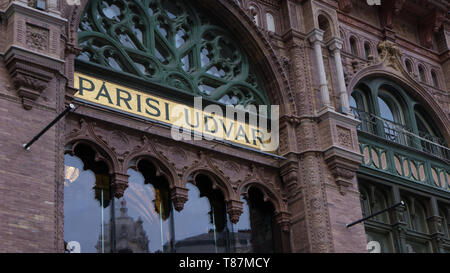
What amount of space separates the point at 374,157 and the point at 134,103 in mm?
7697

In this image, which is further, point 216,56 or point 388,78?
point 388,78

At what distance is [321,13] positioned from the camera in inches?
955

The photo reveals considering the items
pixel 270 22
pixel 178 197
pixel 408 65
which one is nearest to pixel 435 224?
pixel 408 65

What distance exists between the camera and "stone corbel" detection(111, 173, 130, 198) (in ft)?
59.9

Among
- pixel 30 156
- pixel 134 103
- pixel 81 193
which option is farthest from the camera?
pixel 134 103

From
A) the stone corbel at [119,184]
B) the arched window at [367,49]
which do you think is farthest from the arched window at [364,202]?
the stone corbel at [119,184]

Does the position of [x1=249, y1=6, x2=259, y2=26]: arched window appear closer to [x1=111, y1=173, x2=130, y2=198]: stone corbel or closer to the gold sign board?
the gold sign board

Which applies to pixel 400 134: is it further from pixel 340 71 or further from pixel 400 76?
pixel 340 71

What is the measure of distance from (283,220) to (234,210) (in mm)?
1622

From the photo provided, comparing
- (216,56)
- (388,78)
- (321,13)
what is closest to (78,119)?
(216,56)

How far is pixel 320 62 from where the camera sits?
2317 cm

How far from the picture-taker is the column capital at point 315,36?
23.5 m

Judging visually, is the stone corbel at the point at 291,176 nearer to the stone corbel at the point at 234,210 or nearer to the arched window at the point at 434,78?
the stone corbel at the point at 234,210
